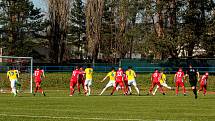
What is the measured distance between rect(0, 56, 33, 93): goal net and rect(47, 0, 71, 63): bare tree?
9203 millimetres

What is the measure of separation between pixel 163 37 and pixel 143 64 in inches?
164

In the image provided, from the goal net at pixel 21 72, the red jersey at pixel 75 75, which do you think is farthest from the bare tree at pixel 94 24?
the red jersey at pixel 75 75

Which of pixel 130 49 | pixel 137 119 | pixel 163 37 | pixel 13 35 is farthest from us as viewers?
pixel 130 49

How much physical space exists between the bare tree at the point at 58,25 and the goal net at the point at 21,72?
9.20 meters

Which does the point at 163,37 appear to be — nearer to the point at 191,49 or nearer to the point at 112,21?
the point at 191,49

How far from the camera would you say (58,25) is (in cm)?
6988

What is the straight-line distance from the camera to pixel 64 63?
69.3 meters

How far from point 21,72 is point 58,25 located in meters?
19.6

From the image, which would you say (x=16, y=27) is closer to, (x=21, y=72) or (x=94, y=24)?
(x=94, y=24)

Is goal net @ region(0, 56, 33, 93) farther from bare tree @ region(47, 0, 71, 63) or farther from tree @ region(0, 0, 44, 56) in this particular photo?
tree @ region(0, 0, 44, 56)

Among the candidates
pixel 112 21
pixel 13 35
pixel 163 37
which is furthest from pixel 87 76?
pixel 112 21

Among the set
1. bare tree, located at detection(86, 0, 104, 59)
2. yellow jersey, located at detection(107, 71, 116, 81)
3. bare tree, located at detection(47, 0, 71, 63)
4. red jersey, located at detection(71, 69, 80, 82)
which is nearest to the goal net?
red jersey, located at detection(71, 69, 80, 82)

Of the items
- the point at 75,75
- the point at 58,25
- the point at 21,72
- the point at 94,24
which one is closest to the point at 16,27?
the point at 58,25

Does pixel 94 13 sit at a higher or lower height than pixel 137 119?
higher
